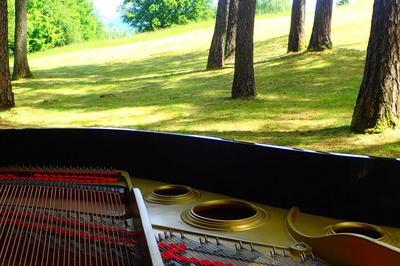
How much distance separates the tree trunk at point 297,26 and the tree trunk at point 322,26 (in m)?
0.70

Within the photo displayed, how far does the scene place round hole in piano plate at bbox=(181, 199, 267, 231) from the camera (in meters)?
2.82

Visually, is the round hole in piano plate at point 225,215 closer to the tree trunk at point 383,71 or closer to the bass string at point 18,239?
the bass string at point 18,239

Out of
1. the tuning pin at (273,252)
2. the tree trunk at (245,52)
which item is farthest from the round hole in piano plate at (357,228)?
the tree trunk at (245,52)

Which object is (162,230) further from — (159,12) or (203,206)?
(159,12)

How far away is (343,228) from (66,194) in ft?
6.29

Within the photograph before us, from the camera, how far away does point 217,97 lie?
1145 centimetres

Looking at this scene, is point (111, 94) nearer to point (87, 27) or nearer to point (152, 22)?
point (152, 22)

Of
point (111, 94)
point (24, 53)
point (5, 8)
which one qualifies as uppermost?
point (5, 8)

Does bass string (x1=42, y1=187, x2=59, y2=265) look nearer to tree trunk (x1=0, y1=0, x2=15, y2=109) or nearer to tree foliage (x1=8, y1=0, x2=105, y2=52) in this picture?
tree trunk (x1=0, y1=0, x2=15, y2=109)

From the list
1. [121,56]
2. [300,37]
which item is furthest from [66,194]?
[121,56]

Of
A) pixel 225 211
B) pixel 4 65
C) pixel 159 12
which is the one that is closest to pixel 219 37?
pixel 4 65

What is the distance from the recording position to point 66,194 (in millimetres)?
3475

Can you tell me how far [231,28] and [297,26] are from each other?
200 centimetres

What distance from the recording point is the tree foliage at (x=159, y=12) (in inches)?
1751
